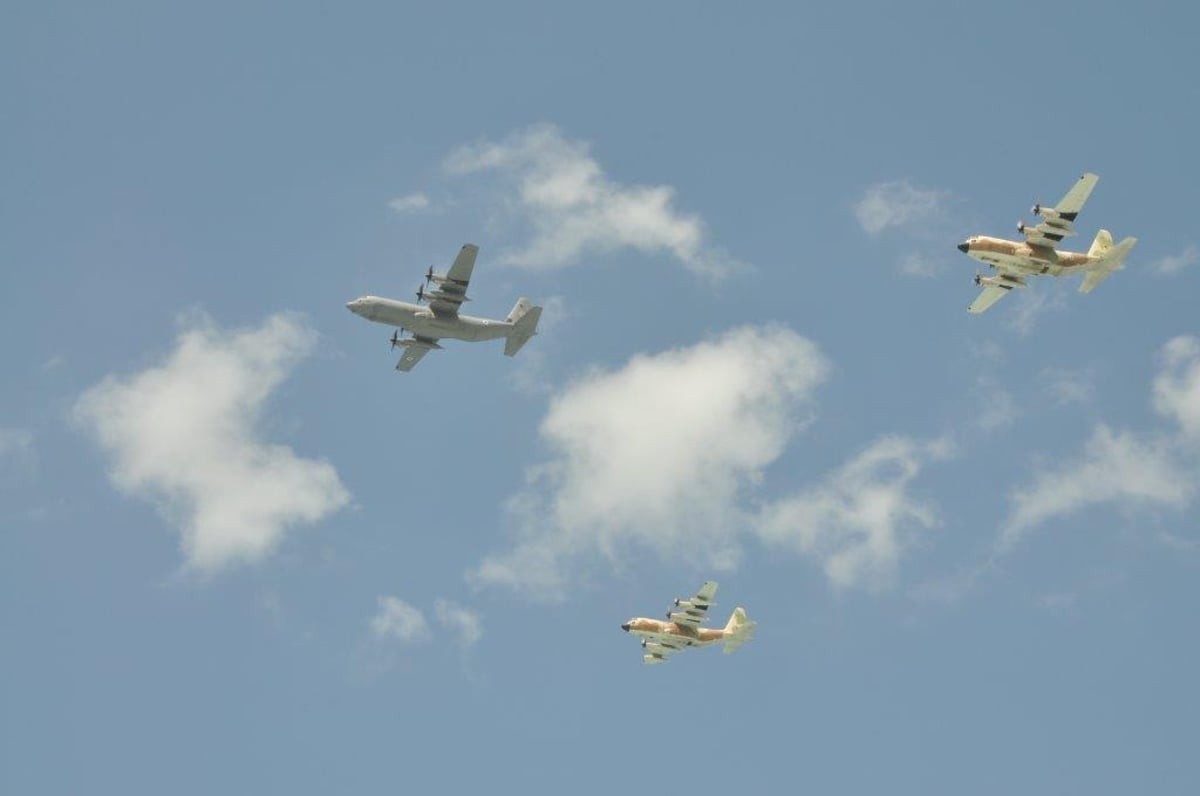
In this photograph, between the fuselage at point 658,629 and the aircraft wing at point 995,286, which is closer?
the aircraft wing at point 995,286

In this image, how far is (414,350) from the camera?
13212 cm

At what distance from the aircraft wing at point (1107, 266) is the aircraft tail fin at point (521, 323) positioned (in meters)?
44.0

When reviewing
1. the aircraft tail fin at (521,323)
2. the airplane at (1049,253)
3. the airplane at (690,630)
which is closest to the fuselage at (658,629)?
the airplane at (690,630)

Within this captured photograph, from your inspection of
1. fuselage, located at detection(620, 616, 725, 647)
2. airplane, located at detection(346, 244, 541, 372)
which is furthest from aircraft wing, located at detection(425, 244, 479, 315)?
fuselage, located at detection(620, 616, 725, 647)

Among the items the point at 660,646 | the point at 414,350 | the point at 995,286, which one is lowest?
the point at 660,646

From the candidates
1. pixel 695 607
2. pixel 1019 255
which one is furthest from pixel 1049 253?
pixel 695 607

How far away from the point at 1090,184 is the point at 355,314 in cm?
5690

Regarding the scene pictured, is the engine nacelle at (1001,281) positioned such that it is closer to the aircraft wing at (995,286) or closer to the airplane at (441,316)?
the aircraft wing at (995,286)

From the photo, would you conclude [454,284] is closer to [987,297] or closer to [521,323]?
[521,323]

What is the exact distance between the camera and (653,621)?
131m

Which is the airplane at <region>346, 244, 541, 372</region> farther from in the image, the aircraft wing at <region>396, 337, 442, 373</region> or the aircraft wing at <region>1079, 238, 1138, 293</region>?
the aircraft wing at <region>1079, 238, 1138, 293</region>

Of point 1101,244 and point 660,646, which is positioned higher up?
point 1101,244

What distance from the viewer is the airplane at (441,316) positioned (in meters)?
125

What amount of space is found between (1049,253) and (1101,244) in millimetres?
4054
